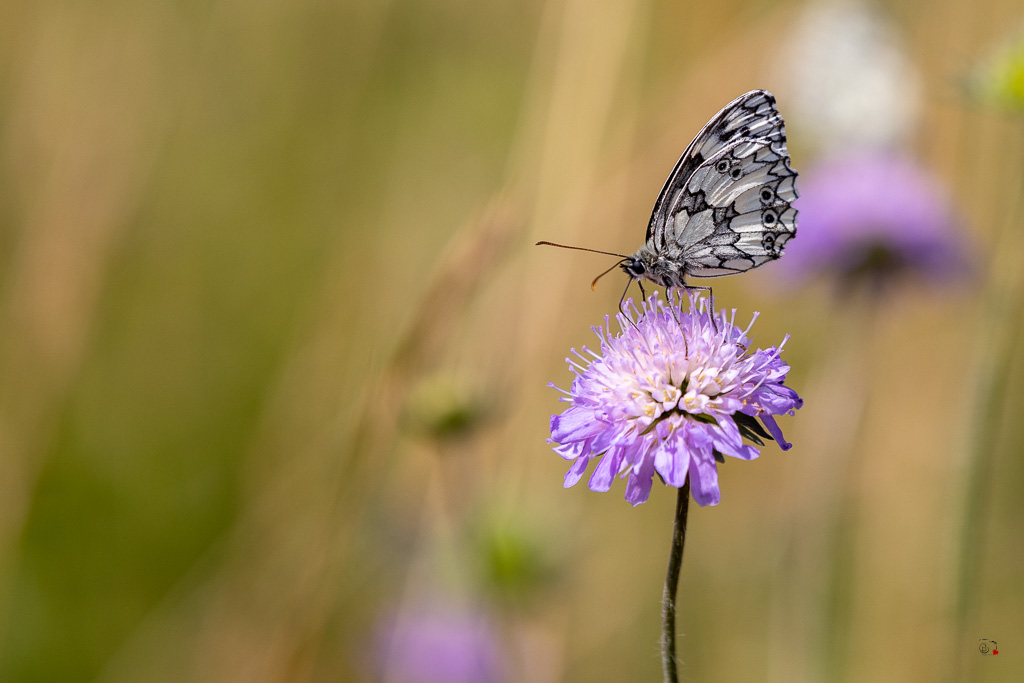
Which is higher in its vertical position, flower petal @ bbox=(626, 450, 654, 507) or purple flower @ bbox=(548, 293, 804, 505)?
purple flower @ bbox=(548, 293, 804, 505)

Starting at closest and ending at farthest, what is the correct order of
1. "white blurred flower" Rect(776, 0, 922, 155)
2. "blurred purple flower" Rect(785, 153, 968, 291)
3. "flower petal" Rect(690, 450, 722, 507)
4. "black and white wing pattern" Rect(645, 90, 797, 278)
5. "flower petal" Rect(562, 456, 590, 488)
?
"flower petal" Rect(690, 450, 722, 507) → "flower petal" Rect(562, 456, 590, 488) → "black and white wing pattern" Rect(645, 90, 797, 278) → "blurred purple flower" Rect(785, 153, 968, 291) → "white blurred flower" Rect(776, 0, 922, 155)

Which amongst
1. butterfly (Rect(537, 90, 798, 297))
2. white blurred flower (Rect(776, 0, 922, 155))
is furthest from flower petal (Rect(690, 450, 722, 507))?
white blurred flower (Rect(776, 0, 922, 155))

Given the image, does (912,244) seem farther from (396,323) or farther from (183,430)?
(183,430)

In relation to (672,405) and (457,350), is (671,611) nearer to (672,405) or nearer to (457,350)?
(672,405)

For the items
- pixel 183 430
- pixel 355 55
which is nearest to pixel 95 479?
pixel 183 430

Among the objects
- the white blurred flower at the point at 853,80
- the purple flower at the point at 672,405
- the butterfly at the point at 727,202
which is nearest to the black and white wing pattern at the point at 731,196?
the butterfly at the point at 727,202

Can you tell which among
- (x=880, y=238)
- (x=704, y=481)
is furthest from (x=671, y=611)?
(x=880, y=238)

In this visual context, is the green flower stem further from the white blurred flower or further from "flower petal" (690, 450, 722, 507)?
the white blurred flower
